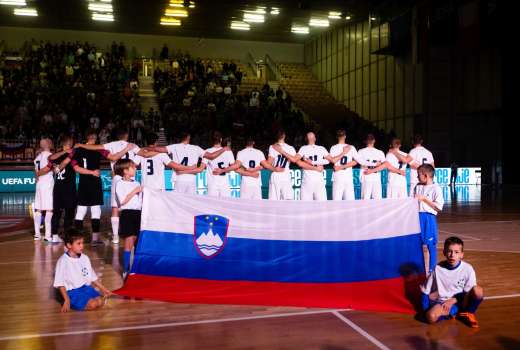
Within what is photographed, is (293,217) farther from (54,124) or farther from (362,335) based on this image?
(54,124)

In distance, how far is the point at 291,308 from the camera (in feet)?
16.0

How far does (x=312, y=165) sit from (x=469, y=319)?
203 inches

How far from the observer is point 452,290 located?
4.54 m

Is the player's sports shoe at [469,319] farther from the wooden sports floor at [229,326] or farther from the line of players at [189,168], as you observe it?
the line of players at [189,168]

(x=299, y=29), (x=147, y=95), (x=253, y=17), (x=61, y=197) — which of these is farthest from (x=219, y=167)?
(x=299, y=29)

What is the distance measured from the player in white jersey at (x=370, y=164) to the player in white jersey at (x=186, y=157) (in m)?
2.82

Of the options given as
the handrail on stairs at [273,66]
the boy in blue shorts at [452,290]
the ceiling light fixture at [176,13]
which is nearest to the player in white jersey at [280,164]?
the boy in blue shorts at [452,290]

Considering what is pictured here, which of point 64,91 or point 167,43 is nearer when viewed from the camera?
point 64,91

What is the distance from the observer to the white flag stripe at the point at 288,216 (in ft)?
17.7

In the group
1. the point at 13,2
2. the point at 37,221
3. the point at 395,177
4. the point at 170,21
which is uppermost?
Result: the point at 170,21

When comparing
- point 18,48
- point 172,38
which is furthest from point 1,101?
point 172,38

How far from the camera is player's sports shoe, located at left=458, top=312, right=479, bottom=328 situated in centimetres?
436

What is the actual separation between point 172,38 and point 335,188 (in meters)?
28.4

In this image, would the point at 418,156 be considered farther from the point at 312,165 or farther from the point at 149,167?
the point at 149,167
